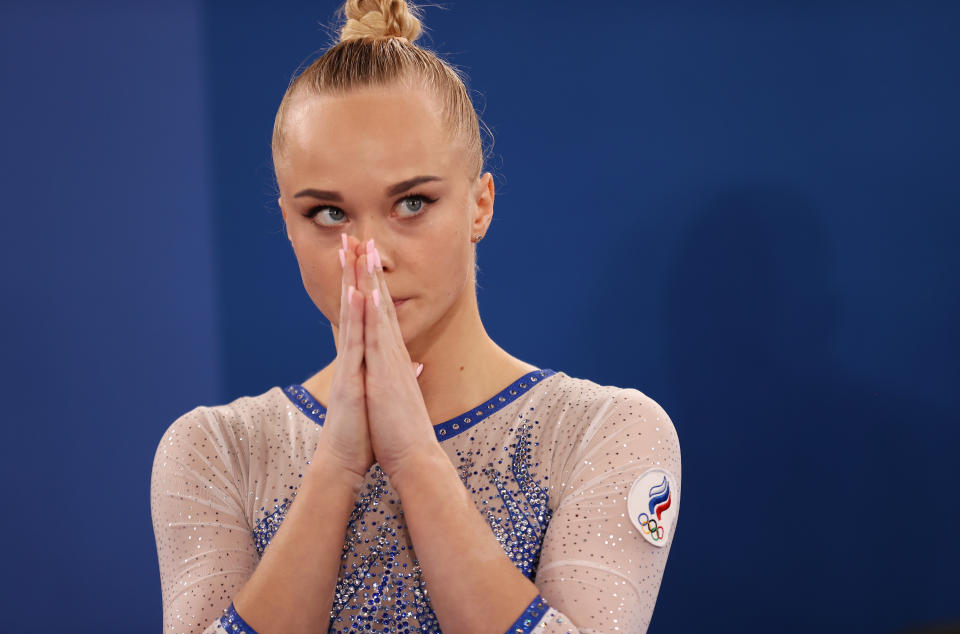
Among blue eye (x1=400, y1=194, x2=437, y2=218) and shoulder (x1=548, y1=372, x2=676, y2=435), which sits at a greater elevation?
blue eye (x1=400, y1=194, x2=437, y2=218)

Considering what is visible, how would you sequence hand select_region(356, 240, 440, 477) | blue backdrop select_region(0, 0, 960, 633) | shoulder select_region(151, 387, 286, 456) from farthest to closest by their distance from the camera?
1. blue backdrop select_region(0, 0, 960, 633)
2. shoulder select_region(151, 387, 286, 456)
3. hand select_region(356, 240, 440, 477)

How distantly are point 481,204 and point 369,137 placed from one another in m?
0.23

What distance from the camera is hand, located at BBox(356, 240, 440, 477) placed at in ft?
3.90

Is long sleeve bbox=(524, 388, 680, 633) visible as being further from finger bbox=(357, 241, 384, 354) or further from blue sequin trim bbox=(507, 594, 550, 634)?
finger bbox=(357, 241, 384, 354)

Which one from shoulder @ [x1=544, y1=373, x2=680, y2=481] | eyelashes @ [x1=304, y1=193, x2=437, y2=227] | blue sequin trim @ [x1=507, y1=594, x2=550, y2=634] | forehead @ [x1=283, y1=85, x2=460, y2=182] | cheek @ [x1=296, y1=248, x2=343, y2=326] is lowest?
→ blue sequin trim @ [x1=507, y1=594, x2=550, y2=634]

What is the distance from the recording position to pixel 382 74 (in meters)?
1.27

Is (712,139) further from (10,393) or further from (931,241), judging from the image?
(10,393)

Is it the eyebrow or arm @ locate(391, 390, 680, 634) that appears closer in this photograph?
arm @ locate(391, 390, 680, 634)

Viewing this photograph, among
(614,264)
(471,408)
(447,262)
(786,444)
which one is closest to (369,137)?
(447,262)

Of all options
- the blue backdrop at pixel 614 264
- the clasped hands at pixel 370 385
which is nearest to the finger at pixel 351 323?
the clasped hands at pixel 370 385

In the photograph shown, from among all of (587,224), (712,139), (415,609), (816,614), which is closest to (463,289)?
(415,609)

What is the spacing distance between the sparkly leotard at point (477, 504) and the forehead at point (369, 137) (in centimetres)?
38

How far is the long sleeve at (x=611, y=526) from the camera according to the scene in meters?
1.14

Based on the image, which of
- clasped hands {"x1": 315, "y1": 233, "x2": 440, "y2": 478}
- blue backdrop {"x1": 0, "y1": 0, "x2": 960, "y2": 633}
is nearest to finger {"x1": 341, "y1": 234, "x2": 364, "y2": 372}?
clasped hands {"x1": 315, "y1": 233, "x2": 440, "y2": 478}
